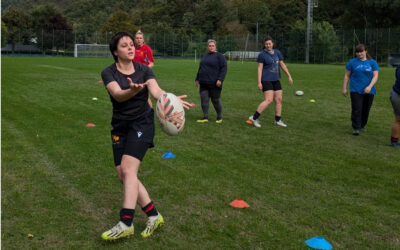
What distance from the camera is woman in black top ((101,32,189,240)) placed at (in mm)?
4160

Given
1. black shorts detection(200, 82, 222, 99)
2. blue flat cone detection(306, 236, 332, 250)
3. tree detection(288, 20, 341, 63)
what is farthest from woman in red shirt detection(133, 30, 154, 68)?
tree detection(288, 20, 341, 63)

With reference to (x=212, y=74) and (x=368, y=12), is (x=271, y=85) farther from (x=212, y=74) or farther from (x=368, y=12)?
(x=368, y=12)

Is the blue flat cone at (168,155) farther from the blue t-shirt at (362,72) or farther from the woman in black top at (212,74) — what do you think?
the blue t-shirt at (362,72)

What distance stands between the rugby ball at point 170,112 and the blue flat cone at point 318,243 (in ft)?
5.39

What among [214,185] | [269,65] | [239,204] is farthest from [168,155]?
[269,65]

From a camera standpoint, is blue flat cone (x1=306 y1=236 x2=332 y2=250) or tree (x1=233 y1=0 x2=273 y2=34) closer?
blue flat cone (x1=306 y1=236 x2=332 y2=250)

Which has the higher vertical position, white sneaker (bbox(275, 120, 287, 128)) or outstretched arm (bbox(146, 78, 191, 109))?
outstretched arm (bbox(146, 78, 191, 109))

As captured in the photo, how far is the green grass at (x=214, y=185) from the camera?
14.2ft

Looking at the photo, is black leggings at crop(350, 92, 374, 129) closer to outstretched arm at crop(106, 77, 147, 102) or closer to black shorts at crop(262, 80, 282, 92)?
black shorts at crop(262, 80, 282, 92)

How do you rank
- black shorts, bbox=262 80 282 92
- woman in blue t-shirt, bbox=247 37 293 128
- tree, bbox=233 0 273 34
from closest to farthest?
1. woman in blue t-shirt, bbox=247 37 293 128
2. black shorts, bbox=262 80 282 92
3. tree, bbox=233 0 273 34

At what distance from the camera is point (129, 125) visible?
4.33 meters

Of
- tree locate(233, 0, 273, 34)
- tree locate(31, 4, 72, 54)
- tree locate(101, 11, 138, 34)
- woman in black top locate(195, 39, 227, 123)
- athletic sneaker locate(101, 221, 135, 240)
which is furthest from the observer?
tree locate(233, 0, 273, 34)

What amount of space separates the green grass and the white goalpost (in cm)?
5359

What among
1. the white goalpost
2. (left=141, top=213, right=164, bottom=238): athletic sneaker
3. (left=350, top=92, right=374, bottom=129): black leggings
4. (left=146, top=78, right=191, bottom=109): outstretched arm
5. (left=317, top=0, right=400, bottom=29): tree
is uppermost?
(left=317, top=0, right=400, bottom=29): tree
